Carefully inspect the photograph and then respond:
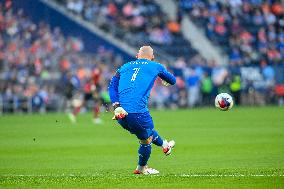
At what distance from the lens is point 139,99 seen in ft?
47.8

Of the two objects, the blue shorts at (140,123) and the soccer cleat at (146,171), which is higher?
the blue shorts at (140,123)

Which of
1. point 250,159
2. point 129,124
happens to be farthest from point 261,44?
point 129,124

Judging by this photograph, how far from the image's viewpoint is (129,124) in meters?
14.5

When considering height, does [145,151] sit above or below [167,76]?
below

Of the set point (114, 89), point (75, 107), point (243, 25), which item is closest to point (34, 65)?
point (75, 107)

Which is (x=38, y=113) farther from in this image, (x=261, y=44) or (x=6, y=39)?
(x=261, y=44)

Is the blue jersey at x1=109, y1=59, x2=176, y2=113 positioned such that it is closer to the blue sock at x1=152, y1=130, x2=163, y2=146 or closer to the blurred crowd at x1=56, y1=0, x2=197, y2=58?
the blue sock at x1=152, y1=130, x2=163, y2=146

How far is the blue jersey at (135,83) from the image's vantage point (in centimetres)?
1455

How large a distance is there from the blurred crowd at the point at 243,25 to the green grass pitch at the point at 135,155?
51.9 feet

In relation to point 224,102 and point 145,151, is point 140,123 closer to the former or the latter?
point 145,151

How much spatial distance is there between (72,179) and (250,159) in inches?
189

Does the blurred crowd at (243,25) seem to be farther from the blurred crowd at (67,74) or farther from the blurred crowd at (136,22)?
the blurred crowd at (67,74)

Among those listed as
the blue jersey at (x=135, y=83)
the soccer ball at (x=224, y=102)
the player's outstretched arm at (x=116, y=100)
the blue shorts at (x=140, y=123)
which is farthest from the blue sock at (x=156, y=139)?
the soccer ball at (x=224, y=102)

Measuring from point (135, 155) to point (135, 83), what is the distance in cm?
495
